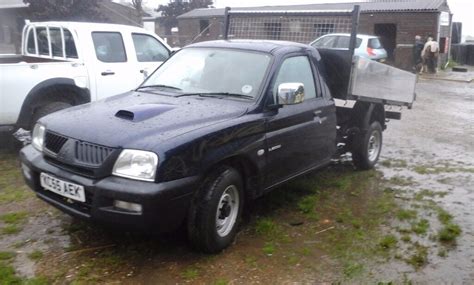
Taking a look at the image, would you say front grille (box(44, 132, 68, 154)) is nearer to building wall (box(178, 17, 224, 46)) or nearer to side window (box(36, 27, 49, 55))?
side window (box(36, 27, 49, 55))

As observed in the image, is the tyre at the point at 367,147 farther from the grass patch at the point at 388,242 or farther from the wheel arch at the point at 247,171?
the wheel arch at the point at 247,171

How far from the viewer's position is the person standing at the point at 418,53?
22367mm

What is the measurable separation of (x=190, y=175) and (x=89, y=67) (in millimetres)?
4342

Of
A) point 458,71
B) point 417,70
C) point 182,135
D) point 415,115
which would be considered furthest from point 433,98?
point 182,135

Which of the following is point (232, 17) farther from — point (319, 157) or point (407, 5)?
point (407, 5)

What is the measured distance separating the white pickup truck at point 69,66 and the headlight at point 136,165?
3.21 metres

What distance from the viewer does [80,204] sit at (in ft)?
12.1

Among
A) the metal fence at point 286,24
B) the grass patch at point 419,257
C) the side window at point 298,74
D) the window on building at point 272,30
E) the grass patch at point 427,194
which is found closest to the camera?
the grass patch at point 419,257

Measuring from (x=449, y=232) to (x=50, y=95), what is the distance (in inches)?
212

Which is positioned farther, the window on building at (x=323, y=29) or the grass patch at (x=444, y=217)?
the window on building at (x=323, y=29)

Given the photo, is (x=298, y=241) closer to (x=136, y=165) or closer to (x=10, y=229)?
(x=136, y=165)

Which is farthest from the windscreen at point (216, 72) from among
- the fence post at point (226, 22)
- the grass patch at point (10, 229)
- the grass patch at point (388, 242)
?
the fence post at point (226, 22)

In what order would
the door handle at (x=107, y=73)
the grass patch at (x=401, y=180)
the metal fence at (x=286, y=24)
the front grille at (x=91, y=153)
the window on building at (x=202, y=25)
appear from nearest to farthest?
the front grille at (x=91, y=153), the grass patch at (x=401, y=180), the metal fence at (x=286, y=24), the door handle at (x=107, y=73), the window on building at (x=202, y=25)

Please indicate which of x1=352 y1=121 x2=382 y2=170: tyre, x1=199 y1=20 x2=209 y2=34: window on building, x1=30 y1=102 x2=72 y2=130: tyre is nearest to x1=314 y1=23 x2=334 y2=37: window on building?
x1=352 y1=121 x2=382 y2=170: tyre
